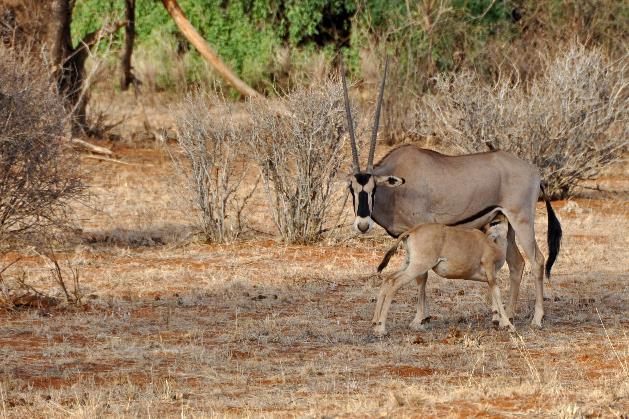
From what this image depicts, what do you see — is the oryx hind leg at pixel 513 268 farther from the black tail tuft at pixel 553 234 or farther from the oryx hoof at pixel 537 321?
the black tail tuft at pixel 553 234

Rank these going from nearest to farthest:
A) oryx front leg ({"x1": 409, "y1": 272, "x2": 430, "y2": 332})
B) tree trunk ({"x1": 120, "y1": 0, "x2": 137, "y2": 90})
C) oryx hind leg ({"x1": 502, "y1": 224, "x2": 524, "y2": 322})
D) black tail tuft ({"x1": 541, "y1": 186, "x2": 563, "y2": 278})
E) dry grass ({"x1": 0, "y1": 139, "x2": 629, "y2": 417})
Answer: dry grass ({"x1": 0, "y1": 139, "x2": 629, "y2": 417})
oryx front leg ({"x1": 409, "y1": 272, "x2": 430, "y2": 332})
oryx hind leg ({"x1": 502, "y1": 224, "x2": 524, "y2": 322})
black tail tuft ({"x1": 541, "y1": 186, "x2": 563, "y2": 278})
tree trunk ({"x1": 120, "y1": 0, "x2": 137, "y2": 90})

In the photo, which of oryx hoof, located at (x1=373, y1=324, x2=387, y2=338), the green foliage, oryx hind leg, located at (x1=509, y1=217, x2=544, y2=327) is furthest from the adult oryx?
the green foliage

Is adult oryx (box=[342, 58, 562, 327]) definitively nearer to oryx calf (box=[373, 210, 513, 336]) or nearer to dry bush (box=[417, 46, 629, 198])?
oryx calf (box=[373, 210, 513, 336])

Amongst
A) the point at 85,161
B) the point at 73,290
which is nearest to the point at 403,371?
the point at 73,290

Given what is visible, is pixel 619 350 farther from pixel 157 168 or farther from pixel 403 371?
pixel 157 168

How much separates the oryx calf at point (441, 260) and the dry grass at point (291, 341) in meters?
0.23

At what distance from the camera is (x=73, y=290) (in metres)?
11.1

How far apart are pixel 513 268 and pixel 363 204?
1.59 meters

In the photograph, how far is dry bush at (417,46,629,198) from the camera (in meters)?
16.3

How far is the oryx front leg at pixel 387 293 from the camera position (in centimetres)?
923

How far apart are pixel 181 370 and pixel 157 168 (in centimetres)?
1184

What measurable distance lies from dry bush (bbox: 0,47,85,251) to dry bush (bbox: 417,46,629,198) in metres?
5.50

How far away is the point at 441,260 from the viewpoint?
9273 mm

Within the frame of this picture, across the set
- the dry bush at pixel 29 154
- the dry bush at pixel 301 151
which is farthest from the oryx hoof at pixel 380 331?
the dry bush at pixel 301 151
